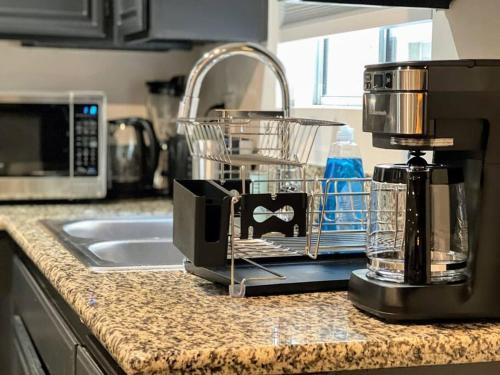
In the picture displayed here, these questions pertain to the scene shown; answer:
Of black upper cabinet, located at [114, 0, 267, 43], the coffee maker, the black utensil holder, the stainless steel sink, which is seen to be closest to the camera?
the coffee maker

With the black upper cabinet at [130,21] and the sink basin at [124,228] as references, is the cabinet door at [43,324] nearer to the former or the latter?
the sink basin at [124,228]

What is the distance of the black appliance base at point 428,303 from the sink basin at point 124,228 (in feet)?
3.69

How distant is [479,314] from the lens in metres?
1.19

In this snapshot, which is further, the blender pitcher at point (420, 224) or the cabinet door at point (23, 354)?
the cabinet door at point (23, 354)

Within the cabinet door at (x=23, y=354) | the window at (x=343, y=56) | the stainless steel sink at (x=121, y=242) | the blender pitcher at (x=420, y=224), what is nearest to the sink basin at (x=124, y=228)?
the stainless steel sink at (x=121, y=242)

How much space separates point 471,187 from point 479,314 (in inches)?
6.9

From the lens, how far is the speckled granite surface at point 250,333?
1.05m

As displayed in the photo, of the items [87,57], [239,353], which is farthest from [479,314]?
[87,57]

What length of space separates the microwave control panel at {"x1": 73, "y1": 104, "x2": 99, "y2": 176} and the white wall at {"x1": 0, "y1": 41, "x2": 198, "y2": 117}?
0.43m

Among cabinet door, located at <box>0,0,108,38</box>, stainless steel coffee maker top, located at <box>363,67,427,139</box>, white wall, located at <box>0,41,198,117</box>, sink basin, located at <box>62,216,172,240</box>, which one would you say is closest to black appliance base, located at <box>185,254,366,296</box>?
stainless steel coffee maker top, located at <box>363,67,427,139</box>

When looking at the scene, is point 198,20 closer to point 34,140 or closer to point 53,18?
point 53,18

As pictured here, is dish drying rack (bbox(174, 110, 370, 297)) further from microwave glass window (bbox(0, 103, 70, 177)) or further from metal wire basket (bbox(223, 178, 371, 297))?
microwave glass window (bbox(0, 103, 70, 177))

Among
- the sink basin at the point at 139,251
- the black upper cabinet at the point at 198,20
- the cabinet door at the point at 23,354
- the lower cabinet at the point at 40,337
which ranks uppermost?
the black upper cabinet at the point at 198,20

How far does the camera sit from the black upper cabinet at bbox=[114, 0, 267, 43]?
2447 mm
